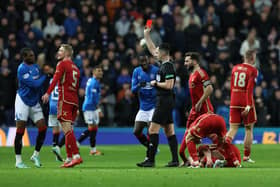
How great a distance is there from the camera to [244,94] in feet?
59.3

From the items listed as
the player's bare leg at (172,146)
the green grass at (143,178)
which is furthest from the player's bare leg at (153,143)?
the green grass at (143,178)

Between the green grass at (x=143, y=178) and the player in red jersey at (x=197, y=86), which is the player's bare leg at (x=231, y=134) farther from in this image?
the green grass at (x=143, y=178)

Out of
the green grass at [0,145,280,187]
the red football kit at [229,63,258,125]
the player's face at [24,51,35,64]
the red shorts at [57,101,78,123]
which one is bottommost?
the green grass at [0,145,280,187]

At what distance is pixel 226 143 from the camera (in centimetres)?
1609

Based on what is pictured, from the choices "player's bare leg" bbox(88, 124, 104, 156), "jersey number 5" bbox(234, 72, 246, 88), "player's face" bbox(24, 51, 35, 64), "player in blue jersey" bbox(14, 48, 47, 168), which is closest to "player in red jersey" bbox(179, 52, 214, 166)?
"jersey number 5" bbox(234, 72, 246, 88)

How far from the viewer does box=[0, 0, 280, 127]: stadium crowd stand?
28016mm

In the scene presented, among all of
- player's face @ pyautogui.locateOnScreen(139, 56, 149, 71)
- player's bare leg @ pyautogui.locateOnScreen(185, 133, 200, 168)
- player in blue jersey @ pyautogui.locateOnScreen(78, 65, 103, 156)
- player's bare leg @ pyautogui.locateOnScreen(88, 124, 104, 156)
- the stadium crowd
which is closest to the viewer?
player's bare leg @ pyautogui.locateOnScreen(185, 133, 200, 168)

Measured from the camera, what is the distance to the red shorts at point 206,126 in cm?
1580

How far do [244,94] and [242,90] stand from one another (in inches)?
3.8

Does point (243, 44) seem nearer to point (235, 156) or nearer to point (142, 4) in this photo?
point (142, 4)

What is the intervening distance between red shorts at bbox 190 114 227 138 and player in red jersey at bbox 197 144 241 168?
0.40 m

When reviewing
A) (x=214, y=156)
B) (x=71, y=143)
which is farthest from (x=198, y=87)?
(x=71, y=143)

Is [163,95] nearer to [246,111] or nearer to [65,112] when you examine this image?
[65,112]

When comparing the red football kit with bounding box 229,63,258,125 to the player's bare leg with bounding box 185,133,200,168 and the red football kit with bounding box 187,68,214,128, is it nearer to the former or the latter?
the red football kit with bounding box 187,68,214,128
